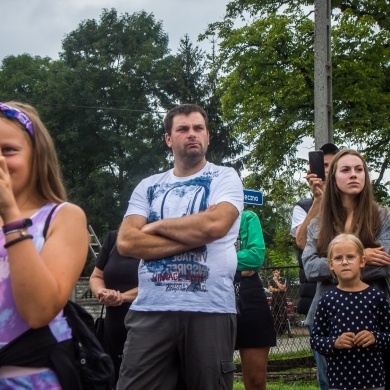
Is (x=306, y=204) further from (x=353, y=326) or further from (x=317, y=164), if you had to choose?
(x=353, y=326)

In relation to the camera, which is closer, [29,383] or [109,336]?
[29,383]

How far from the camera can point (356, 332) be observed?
5035 millimetres

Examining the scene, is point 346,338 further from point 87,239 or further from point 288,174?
point 288,174

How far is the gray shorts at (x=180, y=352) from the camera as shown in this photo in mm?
4727

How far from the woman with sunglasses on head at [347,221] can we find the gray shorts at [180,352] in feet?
2.52

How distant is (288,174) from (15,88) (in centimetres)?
3221

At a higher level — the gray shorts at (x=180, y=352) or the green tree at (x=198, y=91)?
the green tree at (x=198, y=91)

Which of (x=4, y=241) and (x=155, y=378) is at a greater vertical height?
(x=4, y=241)

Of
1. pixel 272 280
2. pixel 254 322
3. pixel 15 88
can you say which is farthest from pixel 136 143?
pixel 254 322

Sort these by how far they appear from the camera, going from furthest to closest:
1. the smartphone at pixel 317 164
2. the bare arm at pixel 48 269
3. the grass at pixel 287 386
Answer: the grass at pixel 287 386
the smartphone at pixel 317 164
the bare arm at pixel 48 269

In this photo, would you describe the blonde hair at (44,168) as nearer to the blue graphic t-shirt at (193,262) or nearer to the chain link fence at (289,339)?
the blue graphic t-shirt at (193,262)

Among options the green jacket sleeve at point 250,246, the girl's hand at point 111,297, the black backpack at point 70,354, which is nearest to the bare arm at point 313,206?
the green jacket sleeve at point 250,246

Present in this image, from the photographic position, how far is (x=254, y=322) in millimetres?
6566

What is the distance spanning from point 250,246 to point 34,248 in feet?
13.9
